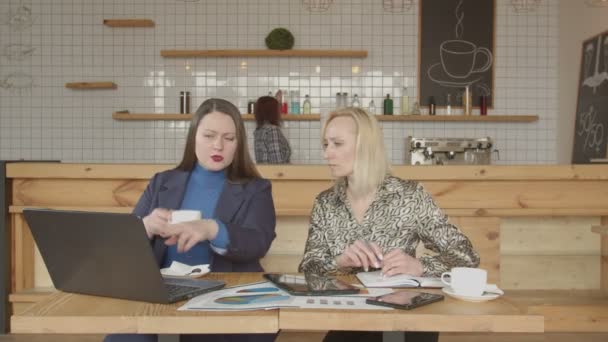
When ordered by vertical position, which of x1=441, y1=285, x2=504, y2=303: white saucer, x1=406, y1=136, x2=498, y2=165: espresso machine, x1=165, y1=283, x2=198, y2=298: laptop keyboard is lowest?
x1=441, y1=285, x2=504, y2=303: white saucer

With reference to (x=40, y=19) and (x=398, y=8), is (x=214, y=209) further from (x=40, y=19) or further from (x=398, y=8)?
(x=40, y=19)

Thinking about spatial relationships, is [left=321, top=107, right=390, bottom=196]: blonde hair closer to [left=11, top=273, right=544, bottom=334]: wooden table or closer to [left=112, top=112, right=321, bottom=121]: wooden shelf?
[left=11, top=273, right=544, bottom=334]: wooden table

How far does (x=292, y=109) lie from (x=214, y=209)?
3.41 m

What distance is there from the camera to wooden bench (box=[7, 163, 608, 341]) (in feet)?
10.0

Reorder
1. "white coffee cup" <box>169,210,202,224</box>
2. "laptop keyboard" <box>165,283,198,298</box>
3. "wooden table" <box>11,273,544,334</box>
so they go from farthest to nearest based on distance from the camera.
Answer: "white coffee cup" <box>169,210,202,224</box> → "laptop keyboard" <box>165,283,198,298</box> → "wooden table" <box>11,273,544,334</box>

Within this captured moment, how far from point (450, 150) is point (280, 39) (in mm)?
1643

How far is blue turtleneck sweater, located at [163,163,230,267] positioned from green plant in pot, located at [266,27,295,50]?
3295 mm

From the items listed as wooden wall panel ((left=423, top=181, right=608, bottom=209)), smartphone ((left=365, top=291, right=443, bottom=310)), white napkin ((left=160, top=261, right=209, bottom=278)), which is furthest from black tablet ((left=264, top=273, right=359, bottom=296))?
wooden wall panel ((left=423, top=181, right=608, bottom=209))

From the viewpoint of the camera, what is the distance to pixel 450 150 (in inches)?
195

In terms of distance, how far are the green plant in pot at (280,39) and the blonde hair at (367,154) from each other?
3.26 m

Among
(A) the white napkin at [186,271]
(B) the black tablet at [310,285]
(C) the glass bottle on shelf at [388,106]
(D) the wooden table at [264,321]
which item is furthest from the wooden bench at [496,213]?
(C) the glass bottle on shelf at [388,106]

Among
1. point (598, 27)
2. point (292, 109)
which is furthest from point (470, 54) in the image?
point (292, 109)

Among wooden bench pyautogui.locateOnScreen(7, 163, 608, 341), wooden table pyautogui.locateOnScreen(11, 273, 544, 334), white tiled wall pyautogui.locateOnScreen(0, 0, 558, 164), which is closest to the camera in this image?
wooden table pyautogui.locateOnScreen(11, 273, 544, 334)

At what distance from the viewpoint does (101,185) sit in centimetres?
317
